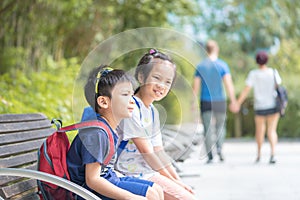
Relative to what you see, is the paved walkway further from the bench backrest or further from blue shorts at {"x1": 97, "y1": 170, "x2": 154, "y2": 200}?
blue shorts at {"x1": 97, "y1": 170, "x2": 154, "y2": 200}

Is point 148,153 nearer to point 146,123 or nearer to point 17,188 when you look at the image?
point 146,123

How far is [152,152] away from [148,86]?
1.17 feet

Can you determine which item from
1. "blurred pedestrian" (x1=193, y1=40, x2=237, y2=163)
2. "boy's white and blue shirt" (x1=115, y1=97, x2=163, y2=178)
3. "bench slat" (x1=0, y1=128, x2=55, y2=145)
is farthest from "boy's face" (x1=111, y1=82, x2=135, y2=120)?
"blurred pedestrian" (x1=193, y1=40, x2=237, y2=163)

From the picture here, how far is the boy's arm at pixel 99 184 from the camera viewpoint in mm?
2955

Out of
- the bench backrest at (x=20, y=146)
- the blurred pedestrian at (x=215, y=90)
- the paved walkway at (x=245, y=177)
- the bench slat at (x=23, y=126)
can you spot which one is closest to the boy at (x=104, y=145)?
the bench backrest at (x=20, y=146)

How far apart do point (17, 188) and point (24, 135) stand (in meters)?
0.79

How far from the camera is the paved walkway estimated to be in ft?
21.2

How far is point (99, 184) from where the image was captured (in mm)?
2967

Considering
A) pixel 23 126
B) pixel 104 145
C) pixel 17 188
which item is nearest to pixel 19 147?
pixel 23 126

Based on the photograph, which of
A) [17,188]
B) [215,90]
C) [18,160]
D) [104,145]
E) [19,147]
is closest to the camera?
[104,145]

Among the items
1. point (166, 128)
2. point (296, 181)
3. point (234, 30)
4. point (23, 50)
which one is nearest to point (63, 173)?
point (166, 128)

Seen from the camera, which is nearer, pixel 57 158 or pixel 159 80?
pixel 57 158

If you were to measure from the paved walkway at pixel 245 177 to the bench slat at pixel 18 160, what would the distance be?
1.40m

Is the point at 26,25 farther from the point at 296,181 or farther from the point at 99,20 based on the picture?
the point at 296,181
